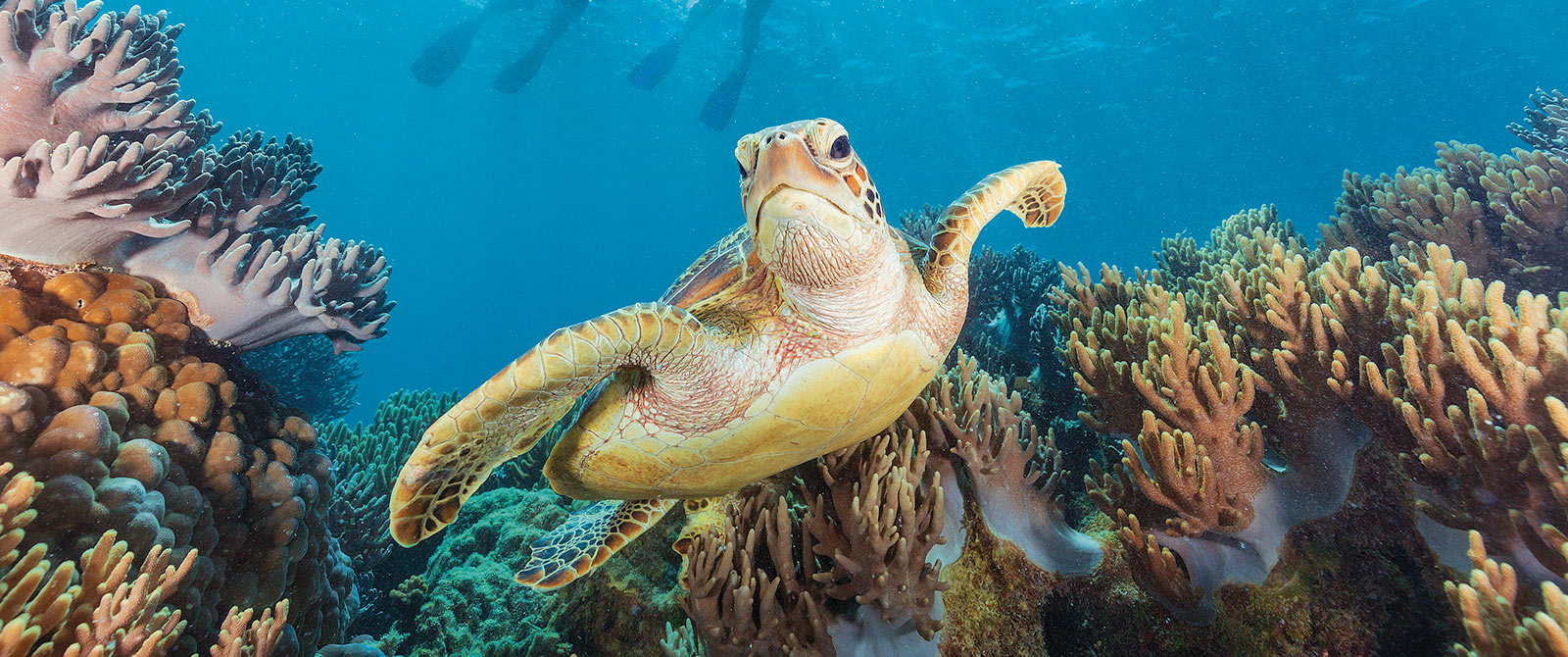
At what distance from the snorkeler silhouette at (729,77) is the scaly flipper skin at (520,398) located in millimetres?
21385

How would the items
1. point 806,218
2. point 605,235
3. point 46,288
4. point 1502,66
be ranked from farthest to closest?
1. point 605,235
2. point 1502,66
3. point 46,288
4. point 806,218

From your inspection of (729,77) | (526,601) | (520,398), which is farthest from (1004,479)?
(729,77)

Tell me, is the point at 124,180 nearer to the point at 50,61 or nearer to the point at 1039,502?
the point at 50,61

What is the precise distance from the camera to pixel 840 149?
6.20ft

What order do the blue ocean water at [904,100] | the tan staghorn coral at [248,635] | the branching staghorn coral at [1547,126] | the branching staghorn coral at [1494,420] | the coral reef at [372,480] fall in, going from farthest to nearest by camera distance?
the blue ocean water at [904,100] < the branching staghorn coral at [1547,126] < the coral reef at [372,480] < the tan staghorn coral at [248,635] < the branching staghorn coral at [1494,420]

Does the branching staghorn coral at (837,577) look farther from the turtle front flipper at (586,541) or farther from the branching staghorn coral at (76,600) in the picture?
the branching staghorn coral at (76,600)

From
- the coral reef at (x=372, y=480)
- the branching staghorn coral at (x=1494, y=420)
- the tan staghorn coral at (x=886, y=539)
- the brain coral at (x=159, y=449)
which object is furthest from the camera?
the coral reef at (x=372, y=480)

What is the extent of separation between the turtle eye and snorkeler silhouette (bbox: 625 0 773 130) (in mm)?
21212

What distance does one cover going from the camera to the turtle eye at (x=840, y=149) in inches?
72.8

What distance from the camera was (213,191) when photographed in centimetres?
258

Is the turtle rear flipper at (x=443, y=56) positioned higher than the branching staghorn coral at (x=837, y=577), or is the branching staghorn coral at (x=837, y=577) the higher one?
the turtle rear flipper at (x=443, y=56)

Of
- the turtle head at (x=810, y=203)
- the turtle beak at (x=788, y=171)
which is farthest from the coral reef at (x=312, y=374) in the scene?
the turtle beak at (x=788, y=171)

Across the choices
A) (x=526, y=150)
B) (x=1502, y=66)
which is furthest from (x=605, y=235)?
(x=1502, y=66)

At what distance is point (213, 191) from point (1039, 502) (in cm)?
399
